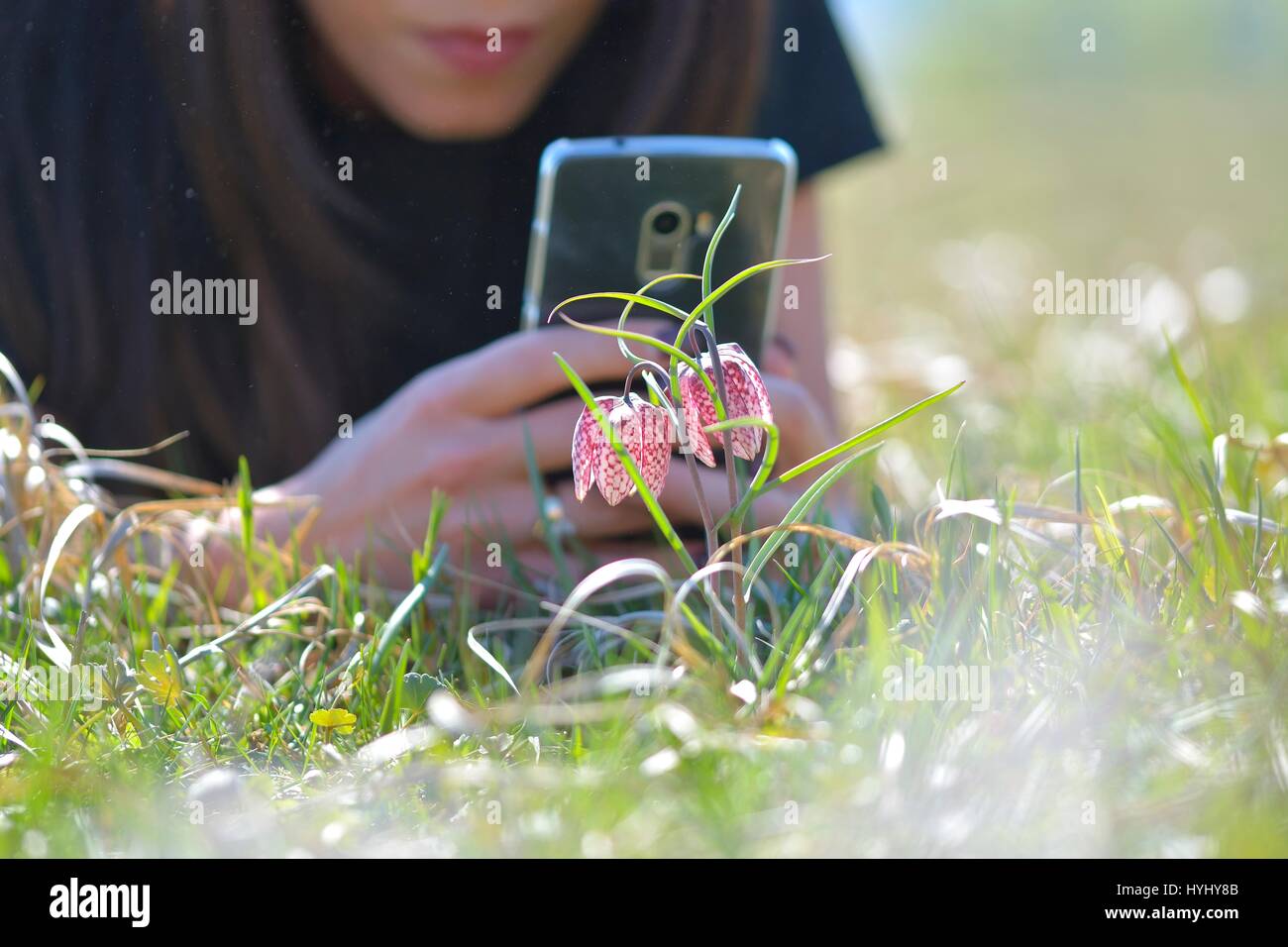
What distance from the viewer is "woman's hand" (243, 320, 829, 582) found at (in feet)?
4.83

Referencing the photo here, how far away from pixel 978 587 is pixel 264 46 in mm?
1159

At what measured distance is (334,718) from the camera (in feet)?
3.48

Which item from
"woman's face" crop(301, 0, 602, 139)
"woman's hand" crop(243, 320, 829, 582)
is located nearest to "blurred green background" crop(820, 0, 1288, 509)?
"woman's hand" crop(243, 320, 829, 582)

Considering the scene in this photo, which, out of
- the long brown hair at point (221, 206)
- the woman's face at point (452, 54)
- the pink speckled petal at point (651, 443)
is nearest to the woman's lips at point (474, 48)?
the woman's face at point (452, 54)

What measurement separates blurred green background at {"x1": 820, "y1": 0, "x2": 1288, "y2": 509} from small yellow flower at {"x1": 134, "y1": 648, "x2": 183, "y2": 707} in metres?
0.93

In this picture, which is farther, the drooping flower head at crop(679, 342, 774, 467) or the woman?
the woman

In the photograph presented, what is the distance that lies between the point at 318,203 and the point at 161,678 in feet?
2.78

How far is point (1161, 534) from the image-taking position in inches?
47.9

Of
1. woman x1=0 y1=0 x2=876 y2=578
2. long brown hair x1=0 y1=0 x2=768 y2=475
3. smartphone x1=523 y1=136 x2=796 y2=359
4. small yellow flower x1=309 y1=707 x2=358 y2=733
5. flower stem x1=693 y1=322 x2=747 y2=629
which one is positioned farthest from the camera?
long brown hair x1=0 y1=0 x2=768 y2=475

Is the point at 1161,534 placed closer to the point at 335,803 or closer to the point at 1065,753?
the point at 1065,753

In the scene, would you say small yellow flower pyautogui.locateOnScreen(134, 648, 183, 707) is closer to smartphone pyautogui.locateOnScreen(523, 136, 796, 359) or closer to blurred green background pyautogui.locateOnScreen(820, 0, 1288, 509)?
smartphone pyautogui.locateOnScreen(523, 136, 796, 359)

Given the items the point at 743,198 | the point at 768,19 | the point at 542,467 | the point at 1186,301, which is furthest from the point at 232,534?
the point at 1186,301

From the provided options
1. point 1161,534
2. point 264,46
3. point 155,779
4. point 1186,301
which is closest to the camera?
point 155,779

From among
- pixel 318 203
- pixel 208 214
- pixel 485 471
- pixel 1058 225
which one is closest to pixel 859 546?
pixel 485 471
